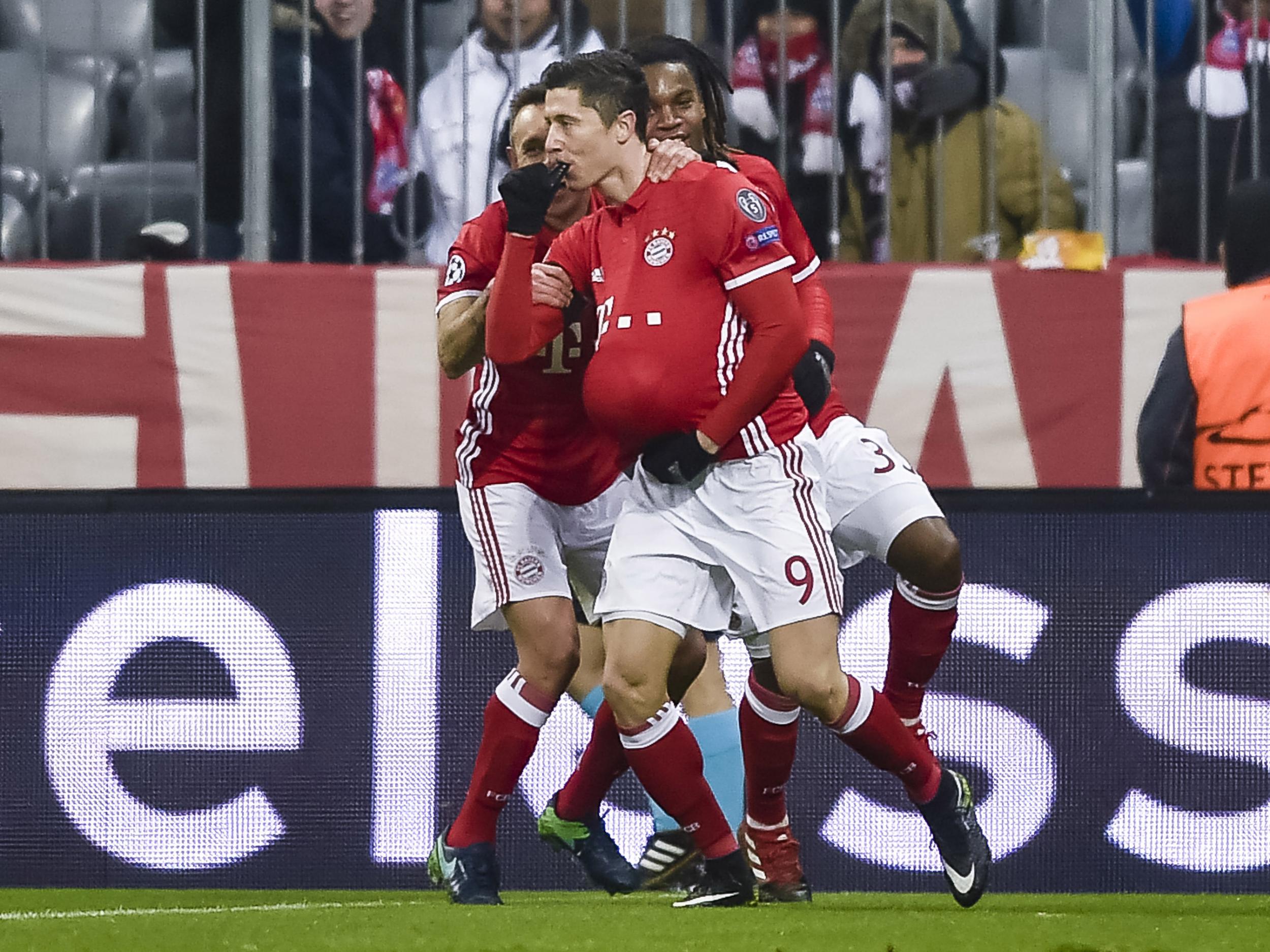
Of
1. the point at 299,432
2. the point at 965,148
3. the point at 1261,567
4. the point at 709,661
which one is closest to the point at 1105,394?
the point at 965,148

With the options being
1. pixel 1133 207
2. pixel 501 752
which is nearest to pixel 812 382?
pixel 501 752

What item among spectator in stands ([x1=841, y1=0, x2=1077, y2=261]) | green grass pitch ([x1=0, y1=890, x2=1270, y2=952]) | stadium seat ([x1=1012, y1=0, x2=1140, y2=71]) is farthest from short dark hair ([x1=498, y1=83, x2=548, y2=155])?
stadium seat ([x1=1012, y1=0, x2=1140, y2=71])

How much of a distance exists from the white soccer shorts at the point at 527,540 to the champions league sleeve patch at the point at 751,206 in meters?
0.73

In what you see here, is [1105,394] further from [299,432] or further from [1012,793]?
[299,432]

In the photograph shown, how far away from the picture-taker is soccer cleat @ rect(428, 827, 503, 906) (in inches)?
208

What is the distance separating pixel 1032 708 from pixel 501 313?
1.78 m

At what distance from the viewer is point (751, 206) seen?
488 cm

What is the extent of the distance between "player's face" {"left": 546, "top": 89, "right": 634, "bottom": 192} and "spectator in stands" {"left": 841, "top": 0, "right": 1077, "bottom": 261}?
2.60 meters

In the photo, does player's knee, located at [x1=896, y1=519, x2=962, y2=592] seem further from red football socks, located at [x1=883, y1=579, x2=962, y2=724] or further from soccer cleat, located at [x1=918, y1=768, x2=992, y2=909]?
soccer cleat, located at [x1=918, y1=768, x2=992, y2=909]

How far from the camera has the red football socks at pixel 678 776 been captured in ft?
16.0

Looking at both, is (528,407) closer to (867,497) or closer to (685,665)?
(685,665)

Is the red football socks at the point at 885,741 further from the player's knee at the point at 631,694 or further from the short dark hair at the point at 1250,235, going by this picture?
the short dark hair at the point at 1250,235

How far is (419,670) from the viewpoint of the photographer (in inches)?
229

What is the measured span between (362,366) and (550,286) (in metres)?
2.34
